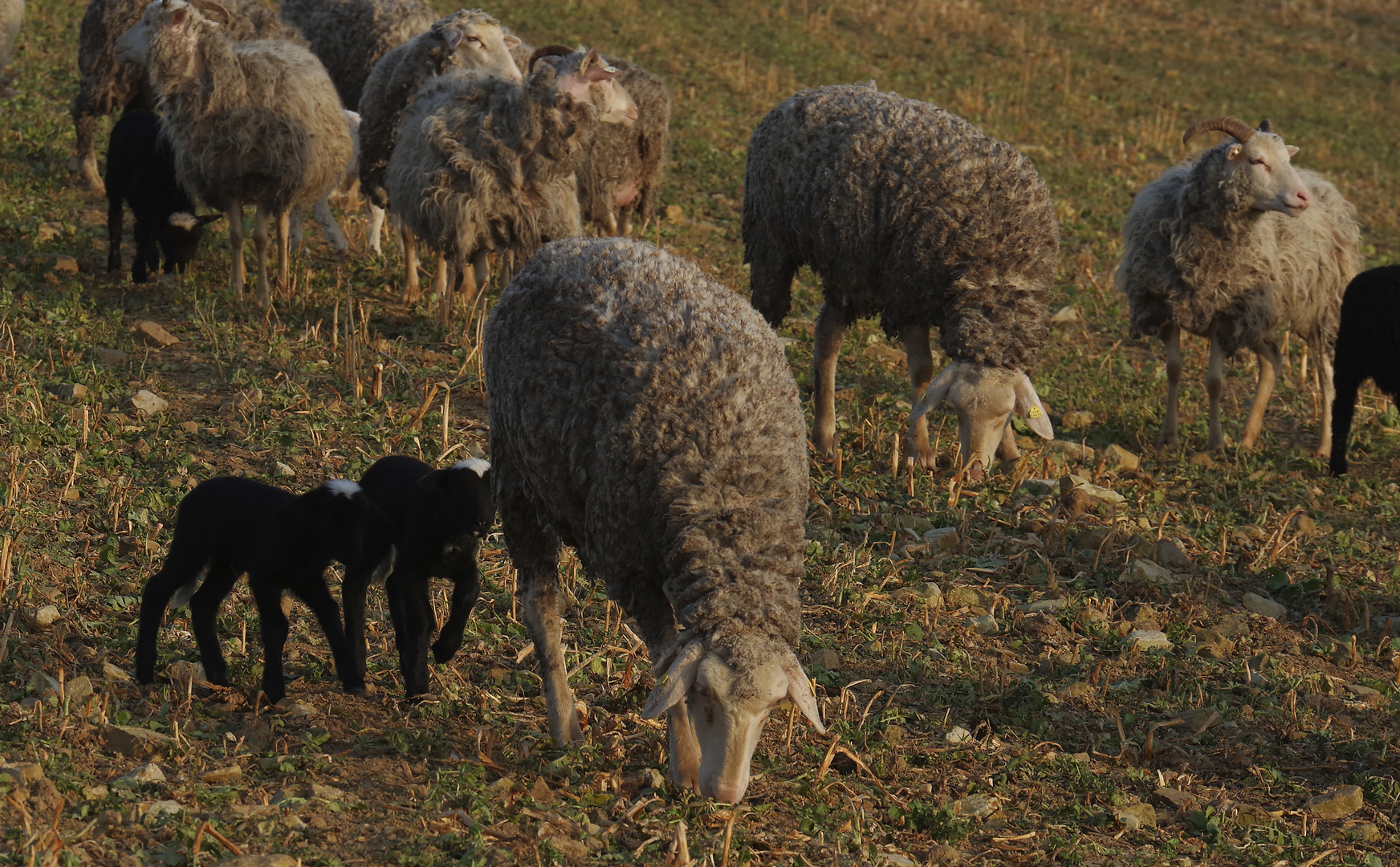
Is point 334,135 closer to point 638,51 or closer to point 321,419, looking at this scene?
point 321,419

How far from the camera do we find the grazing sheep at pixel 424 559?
5059 mm

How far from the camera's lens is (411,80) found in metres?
10.1

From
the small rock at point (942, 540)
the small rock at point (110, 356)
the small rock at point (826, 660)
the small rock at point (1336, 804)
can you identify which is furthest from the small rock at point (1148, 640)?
the small rock at point (110, 356)

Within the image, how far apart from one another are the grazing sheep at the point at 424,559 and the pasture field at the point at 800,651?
244 millimetres

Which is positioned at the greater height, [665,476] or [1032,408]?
[665,476]

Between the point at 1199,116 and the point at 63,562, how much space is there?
16.9m

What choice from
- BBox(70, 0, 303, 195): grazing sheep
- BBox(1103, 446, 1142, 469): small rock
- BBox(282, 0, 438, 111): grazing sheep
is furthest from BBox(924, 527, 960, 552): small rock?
BBox(282, 0, 438, 111): grazing sheep

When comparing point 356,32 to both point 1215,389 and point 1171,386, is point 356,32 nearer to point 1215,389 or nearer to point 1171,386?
point 1171,386

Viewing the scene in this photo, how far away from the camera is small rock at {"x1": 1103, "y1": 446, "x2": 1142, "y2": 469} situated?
8750 millimetres

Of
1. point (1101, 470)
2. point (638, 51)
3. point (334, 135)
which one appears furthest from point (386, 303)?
point (638, 51)

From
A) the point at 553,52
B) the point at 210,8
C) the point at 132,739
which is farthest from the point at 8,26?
the point at 132,739

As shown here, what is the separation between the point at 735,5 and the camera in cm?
2109

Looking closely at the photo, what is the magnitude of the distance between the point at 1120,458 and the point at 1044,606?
244cm

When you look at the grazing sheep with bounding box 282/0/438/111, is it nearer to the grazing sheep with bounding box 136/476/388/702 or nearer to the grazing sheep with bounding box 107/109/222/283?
the grazing sheep with bounding box 107/109/222/283
